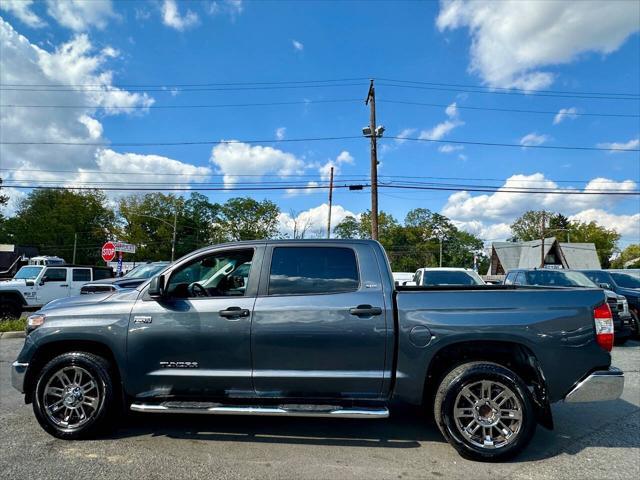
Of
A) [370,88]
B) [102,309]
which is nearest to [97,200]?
[370,88]

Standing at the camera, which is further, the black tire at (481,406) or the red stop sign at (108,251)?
the red stop sign at (108,251)

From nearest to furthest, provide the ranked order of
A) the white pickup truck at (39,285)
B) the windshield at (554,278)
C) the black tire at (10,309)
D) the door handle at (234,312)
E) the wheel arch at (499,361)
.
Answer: the wheel arch at (499,361)
the door handle at (234,312)
the windshield at (554,278)
the black tire at (10,309)
the white pickup truck at (39,285)

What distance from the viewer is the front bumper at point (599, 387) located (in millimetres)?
3486

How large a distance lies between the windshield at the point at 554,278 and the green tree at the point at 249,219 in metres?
67.0

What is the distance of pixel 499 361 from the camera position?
382 centimetres

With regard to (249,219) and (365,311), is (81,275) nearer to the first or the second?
(365,311)

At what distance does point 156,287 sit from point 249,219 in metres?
75.9

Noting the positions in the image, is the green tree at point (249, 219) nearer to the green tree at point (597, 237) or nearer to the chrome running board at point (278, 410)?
the green tree at point (597, 237)

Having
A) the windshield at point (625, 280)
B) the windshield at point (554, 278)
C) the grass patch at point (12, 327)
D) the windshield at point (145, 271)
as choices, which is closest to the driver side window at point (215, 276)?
the grass patch at point (12, 327)

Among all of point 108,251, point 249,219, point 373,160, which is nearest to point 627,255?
point 249,219

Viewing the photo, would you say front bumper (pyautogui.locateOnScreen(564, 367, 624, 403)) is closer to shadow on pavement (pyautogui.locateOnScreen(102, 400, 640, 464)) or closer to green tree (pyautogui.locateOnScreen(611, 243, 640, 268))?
shadow on pavement (pyautogui.locateOnScreen(102, 400, 640, 464))

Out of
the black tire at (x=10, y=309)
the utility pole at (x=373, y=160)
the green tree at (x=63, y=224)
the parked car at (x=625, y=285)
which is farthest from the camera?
the green tree at (x=63, y=224)

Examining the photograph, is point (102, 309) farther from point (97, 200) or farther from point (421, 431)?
point (97, 200)

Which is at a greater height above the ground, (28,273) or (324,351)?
(28,273)
